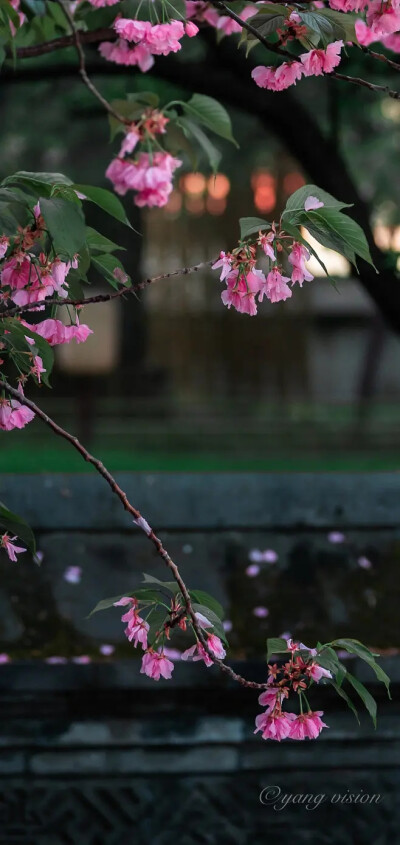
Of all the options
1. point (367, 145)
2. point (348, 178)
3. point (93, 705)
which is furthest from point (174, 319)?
point (93, 705)

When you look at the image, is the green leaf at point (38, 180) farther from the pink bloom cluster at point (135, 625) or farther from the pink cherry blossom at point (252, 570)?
the pink cherry blossom at point (252, 570)

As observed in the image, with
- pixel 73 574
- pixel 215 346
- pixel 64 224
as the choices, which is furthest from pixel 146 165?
pixel 215 346

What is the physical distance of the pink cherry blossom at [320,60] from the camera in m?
1.74

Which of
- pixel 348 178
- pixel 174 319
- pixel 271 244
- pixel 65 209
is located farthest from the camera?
pixel 174 319

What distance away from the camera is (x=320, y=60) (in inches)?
69.1

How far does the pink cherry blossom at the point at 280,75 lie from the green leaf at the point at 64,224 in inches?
24.1

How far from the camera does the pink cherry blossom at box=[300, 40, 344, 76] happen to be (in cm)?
174

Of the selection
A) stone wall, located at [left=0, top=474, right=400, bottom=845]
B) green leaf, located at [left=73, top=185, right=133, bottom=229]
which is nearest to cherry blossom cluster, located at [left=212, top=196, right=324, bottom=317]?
green leaf, located at [left=73, top=185, right=133, bottom=229]

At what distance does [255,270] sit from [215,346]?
8.76m

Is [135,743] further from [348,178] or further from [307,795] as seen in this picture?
[348,178]

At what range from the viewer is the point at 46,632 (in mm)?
3209

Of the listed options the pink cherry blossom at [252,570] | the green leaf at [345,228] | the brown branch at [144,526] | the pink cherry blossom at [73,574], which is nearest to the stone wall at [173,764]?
the pink cherry blossom at [73,574]

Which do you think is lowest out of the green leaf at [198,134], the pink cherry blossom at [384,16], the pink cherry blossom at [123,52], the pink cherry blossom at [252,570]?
the pink cherry blossom at [252,570]

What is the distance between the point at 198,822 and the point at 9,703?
644 mm
